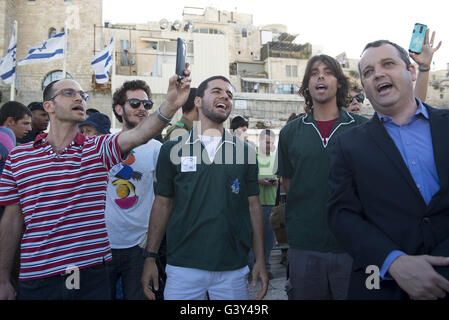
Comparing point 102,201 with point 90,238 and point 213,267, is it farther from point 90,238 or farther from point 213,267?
point 213,267

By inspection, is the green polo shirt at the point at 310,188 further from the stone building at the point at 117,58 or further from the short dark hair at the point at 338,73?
the stone building at the point at 117,58

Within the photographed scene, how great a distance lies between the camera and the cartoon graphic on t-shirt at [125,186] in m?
3.27

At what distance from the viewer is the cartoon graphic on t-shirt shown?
3273 millimetres

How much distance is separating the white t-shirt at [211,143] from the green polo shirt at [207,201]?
4 cm

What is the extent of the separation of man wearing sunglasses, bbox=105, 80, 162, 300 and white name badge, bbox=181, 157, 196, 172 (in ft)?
1.95

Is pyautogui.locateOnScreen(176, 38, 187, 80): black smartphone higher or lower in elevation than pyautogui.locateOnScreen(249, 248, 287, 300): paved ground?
higher

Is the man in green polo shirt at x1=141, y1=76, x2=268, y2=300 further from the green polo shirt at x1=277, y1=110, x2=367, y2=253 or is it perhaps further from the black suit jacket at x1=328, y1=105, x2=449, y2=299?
the black suit jacket at x1=328, y1=105, x2=449, y2=299

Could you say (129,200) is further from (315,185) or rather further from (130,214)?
(315,185)

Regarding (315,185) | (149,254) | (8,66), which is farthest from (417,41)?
(8,66)

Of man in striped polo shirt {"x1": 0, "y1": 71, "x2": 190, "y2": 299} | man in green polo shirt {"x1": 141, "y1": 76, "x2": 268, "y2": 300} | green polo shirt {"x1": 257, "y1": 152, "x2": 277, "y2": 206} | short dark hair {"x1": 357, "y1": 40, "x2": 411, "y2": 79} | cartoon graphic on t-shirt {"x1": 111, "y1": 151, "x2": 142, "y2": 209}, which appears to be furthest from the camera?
green polo shirt {"x1": 257, "y1": 152, "x2": 277, "y2": 206}

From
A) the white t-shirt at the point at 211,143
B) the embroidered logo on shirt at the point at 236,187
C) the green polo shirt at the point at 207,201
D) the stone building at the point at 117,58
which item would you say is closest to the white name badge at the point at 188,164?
the green polo shirt at the point at 207,201

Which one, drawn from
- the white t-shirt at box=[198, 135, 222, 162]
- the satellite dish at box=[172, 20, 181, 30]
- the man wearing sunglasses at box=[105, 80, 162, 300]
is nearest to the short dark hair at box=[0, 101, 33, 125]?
the man wearing sunglasses at box=[105, 80, 162, 300]
